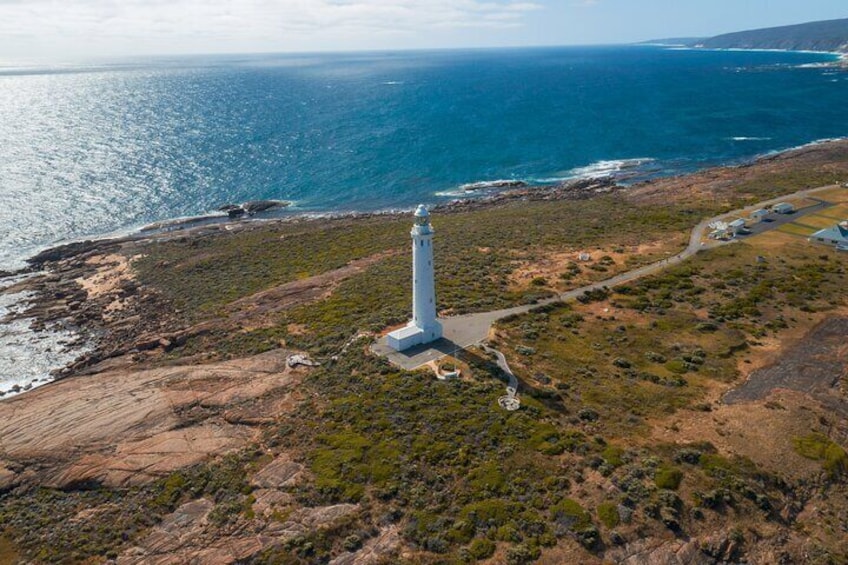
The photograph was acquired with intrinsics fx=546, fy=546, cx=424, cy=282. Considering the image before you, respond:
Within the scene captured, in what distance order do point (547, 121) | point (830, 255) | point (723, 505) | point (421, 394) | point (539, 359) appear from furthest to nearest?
point (547, 121), point (830, 255), point (539, 359), point (421, 394), point (723, 505)

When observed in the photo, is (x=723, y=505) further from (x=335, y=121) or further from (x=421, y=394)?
(x=335, y=121)

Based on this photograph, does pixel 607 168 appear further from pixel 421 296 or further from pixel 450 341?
pixel 421 296

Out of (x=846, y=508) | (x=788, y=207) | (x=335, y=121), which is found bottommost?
(x=846, y=508)

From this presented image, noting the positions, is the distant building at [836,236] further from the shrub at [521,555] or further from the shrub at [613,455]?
the shrub at [521,555]

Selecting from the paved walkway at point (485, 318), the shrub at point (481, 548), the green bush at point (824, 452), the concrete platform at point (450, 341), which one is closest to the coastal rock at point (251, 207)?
the concrete platform at point (450, 341)

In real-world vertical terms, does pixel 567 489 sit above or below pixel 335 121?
below

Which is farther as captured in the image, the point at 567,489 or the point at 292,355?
the point at 292,355

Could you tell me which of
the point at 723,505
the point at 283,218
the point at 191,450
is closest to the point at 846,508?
the point at 723,505
